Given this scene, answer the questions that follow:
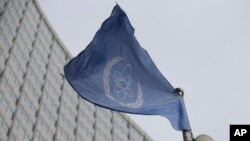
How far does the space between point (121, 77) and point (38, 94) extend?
54.2m

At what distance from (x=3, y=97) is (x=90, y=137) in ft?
68.8

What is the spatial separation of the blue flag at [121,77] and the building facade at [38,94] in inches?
1446

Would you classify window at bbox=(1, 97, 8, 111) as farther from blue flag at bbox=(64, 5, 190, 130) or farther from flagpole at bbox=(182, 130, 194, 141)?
flagpole at bbox=(182, 130, 194, 141)

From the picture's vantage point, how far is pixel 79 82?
14.4 meters

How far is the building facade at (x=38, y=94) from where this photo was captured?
5731 cm

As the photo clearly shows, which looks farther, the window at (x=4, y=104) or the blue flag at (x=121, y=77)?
the window at (x=4, y=104)

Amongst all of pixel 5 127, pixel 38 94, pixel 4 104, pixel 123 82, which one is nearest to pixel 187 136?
pixel 123 82

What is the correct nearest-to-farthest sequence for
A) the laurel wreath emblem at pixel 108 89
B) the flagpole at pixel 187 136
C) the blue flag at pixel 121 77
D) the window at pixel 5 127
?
the flagpole at pixel 187 136, the blue flag at pixel 121 77, the laurel wreath emblem at pixel 108 89, the window at pixel 5 127

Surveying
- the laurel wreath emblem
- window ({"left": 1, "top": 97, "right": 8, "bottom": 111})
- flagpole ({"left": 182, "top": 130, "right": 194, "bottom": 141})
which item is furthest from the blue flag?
window ({"left": 1, "top": 97, "right": 8, "bottom": 111})

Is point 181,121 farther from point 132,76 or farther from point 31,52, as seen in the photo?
point 31,52

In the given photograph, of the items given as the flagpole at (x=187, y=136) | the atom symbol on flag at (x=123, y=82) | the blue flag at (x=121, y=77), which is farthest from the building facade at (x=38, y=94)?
the flagpole at (x=187, y=136)

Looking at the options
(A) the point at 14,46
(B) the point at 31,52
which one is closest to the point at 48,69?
(B) the point at 31,52

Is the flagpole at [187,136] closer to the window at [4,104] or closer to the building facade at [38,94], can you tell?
the building facade at [38,94]

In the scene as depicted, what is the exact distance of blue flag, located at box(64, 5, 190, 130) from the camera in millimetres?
13352
